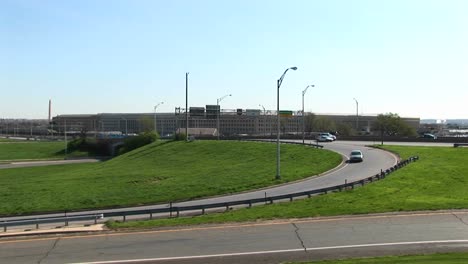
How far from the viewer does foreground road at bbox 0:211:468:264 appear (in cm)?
1584

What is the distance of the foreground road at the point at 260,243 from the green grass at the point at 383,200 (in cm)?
177

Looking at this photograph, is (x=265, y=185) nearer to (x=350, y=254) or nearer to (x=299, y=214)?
(x=299, y=214)

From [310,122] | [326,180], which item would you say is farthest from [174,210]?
[310,122]

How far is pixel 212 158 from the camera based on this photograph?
67500 mm

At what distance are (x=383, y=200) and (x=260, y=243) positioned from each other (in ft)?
36.3

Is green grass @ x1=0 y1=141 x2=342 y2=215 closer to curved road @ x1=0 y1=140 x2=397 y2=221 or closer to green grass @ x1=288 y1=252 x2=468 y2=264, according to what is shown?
curved road @ x1=0 y1=140 x2=397 y2=221

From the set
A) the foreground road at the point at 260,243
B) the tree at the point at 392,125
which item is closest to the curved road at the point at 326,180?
the foreground road at the point at 260,243

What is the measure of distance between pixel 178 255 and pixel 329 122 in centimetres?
16139

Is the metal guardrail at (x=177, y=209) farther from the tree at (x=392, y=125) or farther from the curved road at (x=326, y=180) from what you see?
the tree at (x=392, y=125)

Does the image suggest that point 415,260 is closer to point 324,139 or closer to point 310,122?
point 324,139

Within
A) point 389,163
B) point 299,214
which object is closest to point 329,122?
point 389,163

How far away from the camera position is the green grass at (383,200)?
881 inches

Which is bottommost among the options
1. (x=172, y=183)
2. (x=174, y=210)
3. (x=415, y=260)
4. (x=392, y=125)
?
(x=172, y=183)

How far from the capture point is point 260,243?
17391 mm
